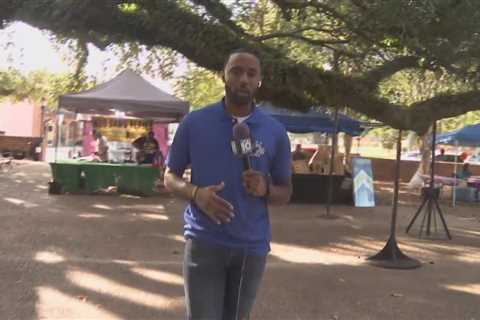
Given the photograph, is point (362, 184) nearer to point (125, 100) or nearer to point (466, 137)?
point (125, 100)

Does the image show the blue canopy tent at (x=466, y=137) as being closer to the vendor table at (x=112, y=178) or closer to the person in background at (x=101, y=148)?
the vendor table at (x=112, y=178)

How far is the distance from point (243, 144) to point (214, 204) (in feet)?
0.89

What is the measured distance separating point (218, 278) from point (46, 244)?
606 centimetres

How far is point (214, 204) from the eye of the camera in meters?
2.40

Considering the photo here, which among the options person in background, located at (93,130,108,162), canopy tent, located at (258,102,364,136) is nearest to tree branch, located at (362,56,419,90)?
canopy tent, located at (258,102,364,136)

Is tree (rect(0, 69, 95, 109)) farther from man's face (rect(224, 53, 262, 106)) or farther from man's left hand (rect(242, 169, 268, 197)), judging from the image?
man's left hand (rect(242, 169, 268, 197))

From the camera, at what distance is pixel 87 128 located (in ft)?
72.4

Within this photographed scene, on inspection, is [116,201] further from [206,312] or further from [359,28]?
[206,312]

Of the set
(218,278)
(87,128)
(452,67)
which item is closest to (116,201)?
(452,67)

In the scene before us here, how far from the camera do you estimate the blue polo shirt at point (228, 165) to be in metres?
2.51

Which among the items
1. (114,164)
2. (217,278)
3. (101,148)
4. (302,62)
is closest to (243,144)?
(217,278)

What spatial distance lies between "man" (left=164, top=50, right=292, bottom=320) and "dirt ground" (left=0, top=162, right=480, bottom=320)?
8.65 ft

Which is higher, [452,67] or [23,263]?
[452,67]

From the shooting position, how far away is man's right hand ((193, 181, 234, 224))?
2.40 m
